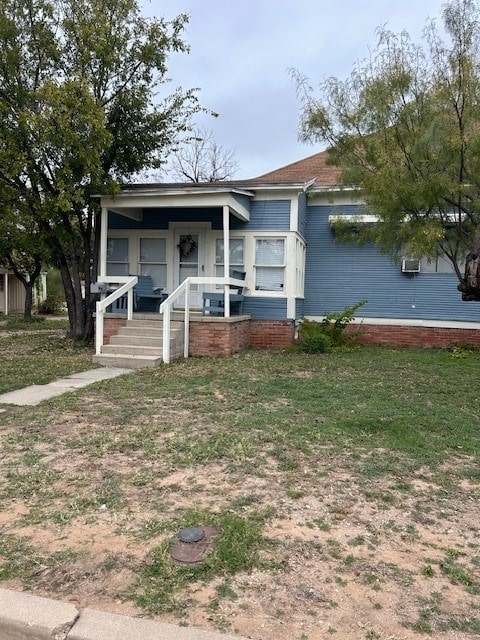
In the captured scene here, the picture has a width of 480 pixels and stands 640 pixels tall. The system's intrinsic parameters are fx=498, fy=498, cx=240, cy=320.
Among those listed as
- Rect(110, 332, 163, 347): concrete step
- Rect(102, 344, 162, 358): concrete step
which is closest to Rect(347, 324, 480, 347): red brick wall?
Rect(110, 332, 163, 347): concrete step

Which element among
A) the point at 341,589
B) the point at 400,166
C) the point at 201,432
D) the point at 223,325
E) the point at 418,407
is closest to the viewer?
the point at 341,589

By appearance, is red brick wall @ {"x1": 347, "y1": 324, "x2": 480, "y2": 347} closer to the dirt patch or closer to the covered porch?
the covered porch

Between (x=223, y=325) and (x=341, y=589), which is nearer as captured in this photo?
(x=341, y=589)

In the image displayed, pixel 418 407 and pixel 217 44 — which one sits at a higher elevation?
pixel 217 44

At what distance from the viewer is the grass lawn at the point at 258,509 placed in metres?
2.29

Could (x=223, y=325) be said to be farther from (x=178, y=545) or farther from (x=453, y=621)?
(x=453, y=621)

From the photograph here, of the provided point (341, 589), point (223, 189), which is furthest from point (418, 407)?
point (223, 189)

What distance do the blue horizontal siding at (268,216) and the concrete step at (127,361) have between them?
13.8ft

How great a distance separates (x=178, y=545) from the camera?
2.74 meters

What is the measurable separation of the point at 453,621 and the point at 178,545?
1394 millimetres

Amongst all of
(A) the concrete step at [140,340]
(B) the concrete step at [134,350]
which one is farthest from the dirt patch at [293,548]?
Result: (A) the concrete step at [140,340]

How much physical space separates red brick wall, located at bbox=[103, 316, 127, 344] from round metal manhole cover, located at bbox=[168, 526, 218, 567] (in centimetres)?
784

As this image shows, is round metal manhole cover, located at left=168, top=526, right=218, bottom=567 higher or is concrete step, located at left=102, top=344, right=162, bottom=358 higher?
concrete step, located at left=102, top=344, right=162, bottom=358

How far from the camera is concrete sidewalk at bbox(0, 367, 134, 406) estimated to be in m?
6.15
